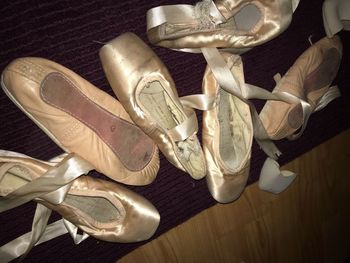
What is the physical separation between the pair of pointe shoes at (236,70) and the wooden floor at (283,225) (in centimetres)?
19

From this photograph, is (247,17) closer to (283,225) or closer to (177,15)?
(177,15)

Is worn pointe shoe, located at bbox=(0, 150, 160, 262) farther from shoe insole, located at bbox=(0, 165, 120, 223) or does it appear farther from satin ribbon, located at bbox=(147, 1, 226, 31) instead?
satin ribbon, located at bbox=(147, 1, 226, 31)

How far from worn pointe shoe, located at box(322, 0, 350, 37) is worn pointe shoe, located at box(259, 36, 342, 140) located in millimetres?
50

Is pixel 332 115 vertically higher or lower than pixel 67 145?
lower

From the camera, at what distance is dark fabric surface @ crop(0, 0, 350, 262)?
83 centimetres

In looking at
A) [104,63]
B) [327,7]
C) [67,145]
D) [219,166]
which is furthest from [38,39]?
[327,7]

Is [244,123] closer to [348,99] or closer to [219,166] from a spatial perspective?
[219,166]

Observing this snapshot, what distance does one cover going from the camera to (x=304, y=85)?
113 centimetres

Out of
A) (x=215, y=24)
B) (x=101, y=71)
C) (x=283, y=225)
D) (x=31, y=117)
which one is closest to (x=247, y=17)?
(x=215, y=24)

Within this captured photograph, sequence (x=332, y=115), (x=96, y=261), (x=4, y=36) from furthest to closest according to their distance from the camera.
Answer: (x=332, y=115), (x=96, y=261), (x=4, y=36)

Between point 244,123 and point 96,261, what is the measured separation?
2.25 ft

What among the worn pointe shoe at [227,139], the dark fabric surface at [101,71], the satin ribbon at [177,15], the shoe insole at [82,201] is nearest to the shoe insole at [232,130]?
the worn pointe shoe at [227,139]

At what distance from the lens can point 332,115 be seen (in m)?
1.30

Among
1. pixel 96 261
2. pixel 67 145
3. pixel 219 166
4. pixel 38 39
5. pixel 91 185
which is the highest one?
pixel 38 39
